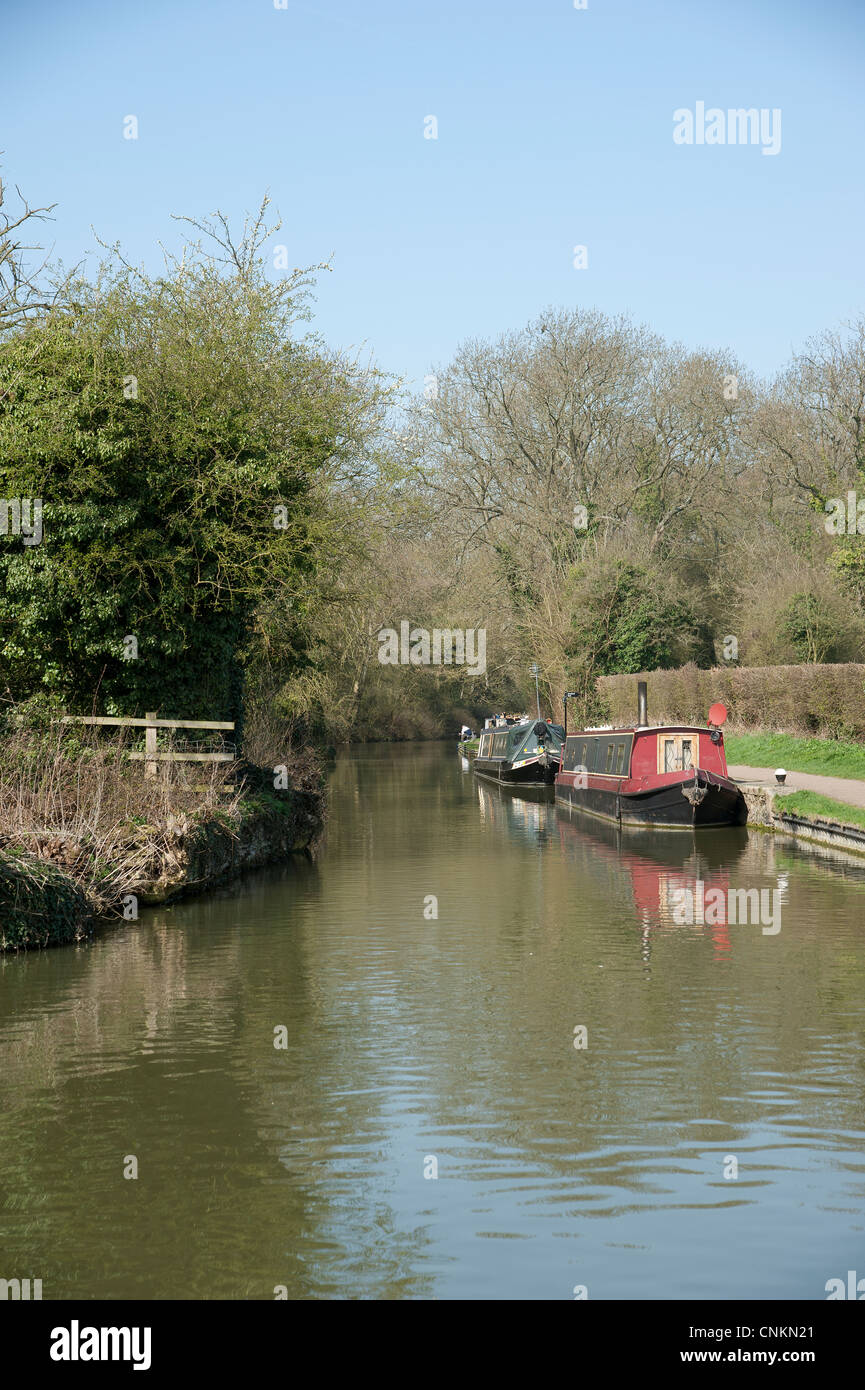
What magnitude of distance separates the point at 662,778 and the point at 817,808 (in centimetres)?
365

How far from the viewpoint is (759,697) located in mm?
34906

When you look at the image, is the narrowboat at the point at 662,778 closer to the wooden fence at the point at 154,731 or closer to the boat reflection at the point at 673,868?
the boat reflection at the point at 673,868

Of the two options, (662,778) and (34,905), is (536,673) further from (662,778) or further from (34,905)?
(34,905)

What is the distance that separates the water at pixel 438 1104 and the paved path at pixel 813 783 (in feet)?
25.4

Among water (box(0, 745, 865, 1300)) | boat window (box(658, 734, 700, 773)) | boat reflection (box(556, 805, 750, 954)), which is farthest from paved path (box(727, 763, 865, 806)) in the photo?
water (box(0, 745, 865, 1300))

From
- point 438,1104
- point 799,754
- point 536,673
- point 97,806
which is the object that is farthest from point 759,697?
point 438,1104

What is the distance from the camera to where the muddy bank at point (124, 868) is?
42.4 ft

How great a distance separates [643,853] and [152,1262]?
635 inches

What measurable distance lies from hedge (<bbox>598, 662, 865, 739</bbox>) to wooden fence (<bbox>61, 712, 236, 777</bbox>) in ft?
55.6

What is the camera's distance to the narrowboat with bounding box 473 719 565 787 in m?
38.1

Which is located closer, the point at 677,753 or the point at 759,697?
the point at 677,753

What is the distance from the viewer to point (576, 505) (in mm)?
47125

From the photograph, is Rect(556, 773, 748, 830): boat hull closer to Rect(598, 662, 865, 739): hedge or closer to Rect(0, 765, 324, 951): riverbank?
Rect(598, 662, 865, 739): hedge
